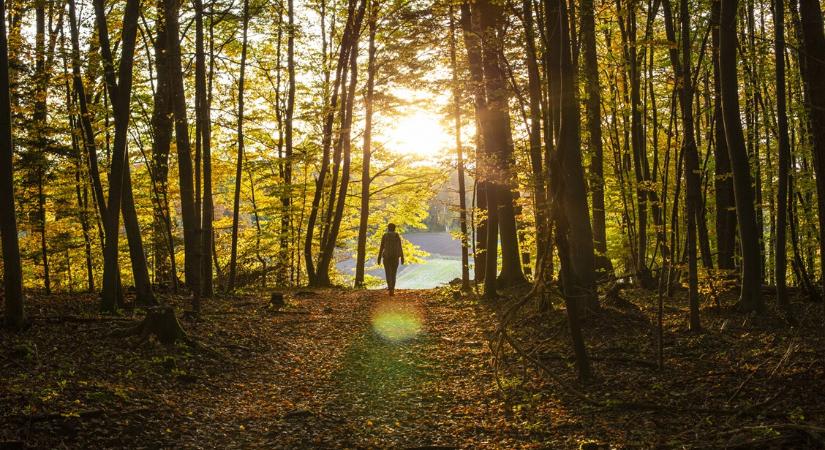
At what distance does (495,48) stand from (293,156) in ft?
39.3

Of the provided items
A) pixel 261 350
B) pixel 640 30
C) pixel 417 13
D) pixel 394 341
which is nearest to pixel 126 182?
pixel 261 350

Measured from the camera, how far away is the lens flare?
10.5 metres

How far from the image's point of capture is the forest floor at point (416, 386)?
16.3 feet

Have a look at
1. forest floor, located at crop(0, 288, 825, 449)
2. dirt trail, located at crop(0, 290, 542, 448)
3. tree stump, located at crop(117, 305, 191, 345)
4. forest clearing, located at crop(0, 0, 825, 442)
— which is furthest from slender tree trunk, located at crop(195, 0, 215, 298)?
tree stump, located at crop(117, 305, 191, 345)

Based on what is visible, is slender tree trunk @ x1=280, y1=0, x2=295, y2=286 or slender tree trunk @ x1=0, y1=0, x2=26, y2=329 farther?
slender tree trunk @ x1=280, y1=0, x2=295, y2=286

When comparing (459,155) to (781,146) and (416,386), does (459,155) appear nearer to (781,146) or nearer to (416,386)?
(781,146)

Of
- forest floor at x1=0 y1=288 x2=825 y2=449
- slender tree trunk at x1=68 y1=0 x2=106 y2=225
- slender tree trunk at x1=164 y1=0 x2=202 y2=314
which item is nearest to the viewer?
forest floor at x1=0 y1=288 x2=825 y2=449

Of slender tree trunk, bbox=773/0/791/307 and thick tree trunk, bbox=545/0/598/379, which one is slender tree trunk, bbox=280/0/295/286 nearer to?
thick tree trunk, bbox=545/0/598/379

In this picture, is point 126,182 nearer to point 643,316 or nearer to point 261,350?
point 261,350

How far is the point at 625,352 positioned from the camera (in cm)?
767

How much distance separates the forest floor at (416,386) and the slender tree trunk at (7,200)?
0.68 metres

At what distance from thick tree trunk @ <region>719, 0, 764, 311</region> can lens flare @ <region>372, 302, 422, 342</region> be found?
581cm

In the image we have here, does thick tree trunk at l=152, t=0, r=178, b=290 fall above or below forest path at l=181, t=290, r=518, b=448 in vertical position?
above

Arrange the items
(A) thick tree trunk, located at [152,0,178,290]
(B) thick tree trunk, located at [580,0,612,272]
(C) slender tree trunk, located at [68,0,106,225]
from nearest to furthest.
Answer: (C) slender tree trunk, located at [68,0,106,225]
(B) thick tree trunk, located at [580,0,612,272]
(A) thick tree trunk, located at [152,0,178,290]
